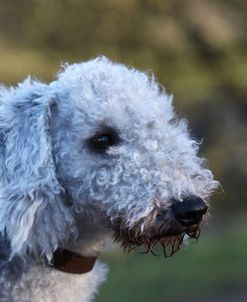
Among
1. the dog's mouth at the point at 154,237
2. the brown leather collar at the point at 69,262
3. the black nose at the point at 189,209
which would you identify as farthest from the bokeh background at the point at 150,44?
the black nose at the point at 189,209

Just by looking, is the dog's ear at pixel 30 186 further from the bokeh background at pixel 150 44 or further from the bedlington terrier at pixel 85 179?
the bokeh background at pixel 150 44

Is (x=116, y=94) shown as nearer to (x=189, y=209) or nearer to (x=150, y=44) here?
(x=189, y=209)

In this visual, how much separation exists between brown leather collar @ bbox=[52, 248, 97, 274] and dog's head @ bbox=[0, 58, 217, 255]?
81 millimetres

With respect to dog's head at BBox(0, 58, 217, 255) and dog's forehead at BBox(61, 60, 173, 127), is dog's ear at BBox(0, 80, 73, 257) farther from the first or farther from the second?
dog's forehead at BBox(61, 60, 173, 127)

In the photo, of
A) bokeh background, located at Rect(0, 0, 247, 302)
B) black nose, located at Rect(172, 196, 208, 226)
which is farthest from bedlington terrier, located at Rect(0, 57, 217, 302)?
bokeh background, located at Rect(0, 0, 247, 302)

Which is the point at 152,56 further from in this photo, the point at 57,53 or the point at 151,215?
the point at 151,215

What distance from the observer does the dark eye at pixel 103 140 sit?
4242 mm

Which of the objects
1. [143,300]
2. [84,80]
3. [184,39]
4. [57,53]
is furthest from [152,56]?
[84,80]

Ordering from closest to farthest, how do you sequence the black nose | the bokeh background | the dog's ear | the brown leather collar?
the black nose, the dog's ear, the brown leather collar, the bokeh background

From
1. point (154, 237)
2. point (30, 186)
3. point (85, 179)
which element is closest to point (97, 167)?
point (85, 179)

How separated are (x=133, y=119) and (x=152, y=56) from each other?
10066 mm

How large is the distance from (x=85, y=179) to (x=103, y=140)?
191 millimetres

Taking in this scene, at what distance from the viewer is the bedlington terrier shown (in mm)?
4062

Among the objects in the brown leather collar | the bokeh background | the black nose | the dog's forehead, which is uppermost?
the bokeh background
